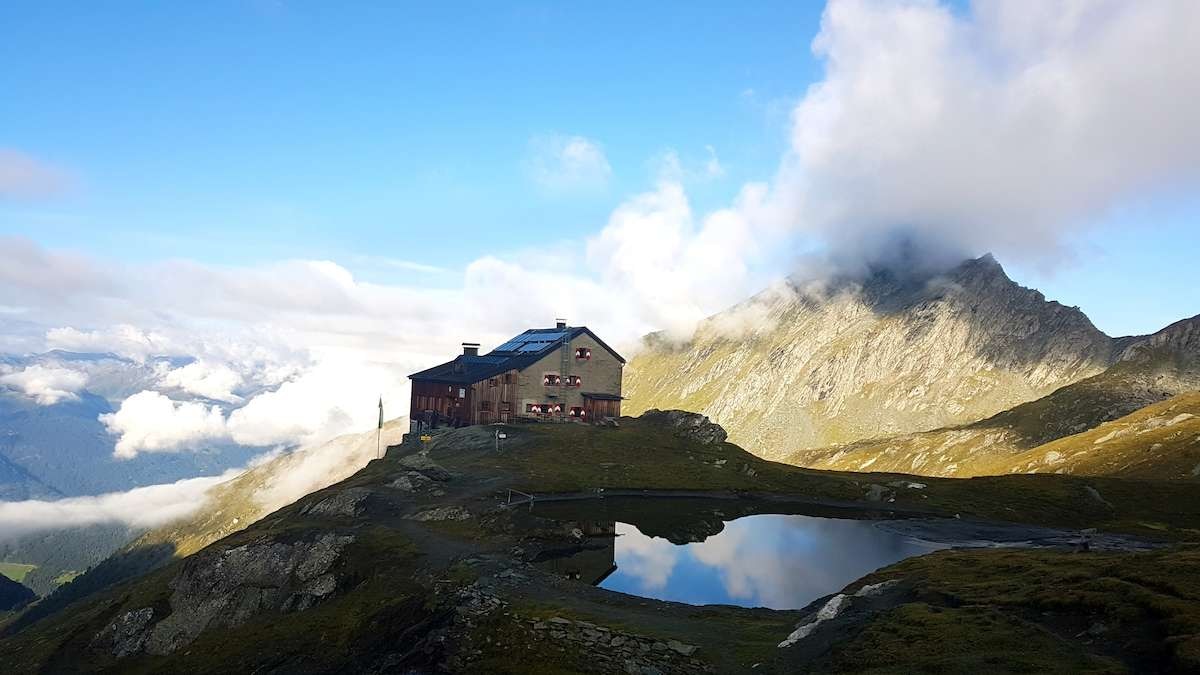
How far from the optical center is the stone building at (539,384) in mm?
107562

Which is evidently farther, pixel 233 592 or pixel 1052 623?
pixel 233 592

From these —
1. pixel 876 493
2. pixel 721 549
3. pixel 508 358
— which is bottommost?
pixel 721 549

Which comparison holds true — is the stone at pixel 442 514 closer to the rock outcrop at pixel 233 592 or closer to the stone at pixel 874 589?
the rock outcrop at pixel 233 592

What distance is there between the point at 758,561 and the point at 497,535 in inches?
814

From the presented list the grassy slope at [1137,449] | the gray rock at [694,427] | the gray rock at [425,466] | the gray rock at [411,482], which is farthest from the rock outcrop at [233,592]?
the grassy slope at [1137,449]

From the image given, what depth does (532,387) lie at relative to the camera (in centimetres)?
10844

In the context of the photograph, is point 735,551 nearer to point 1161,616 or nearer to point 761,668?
point 761,668

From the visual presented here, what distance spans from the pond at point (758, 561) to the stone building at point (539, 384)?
47.8 metres

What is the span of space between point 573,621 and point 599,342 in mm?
79536

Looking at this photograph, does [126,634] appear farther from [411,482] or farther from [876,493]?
[876,493]

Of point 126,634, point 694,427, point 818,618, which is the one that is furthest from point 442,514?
point 694,427

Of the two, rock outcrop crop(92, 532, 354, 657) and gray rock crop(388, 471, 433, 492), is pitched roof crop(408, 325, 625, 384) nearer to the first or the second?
gray rock crop(388, 471, 433, 492)

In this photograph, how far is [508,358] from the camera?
114 metres

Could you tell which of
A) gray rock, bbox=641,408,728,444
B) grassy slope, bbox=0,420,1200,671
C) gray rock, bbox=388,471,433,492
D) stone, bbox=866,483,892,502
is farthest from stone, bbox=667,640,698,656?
gray rock, bbox=641,408,728,444
